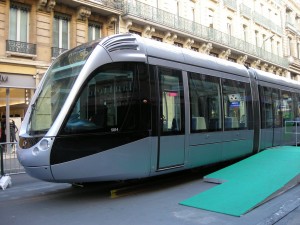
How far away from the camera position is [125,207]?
578 cm

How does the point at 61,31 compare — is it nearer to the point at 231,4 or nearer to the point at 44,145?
the point at 44,145

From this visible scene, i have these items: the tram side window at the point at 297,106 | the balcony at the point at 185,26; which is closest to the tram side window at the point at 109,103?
the tram side window at the point at 297,106

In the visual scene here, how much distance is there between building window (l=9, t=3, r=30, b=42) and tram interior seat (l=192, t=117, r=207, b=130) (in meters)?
11.4

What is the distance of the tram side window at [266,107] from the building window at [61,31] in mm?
10801

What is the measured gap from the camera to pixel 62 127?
220 inches

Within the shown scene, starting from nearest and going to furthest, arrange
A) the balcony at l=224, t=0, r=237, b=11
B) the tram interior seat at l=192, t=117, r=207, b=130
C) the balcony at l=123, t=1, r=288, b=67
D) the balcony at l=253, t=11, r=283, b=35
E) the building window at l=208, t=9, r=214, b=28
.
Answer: the tram interior seat at l=192, t=117, r=207, b=130
the balcony at l=123, t=1, r=288, b=67
the building window at l=208, t=9, r=214, b=28
the balcony at l=224, t=0, r=237, b=11
the balcony at l=253, t=11, r=283, b=35

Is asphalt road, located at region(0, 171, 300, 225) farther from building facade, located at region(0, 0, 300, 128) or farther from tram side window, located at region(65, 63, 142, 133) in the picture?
building facade, located at region(0, 0, 300, 128)

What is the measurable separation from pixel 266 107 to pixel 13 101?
10993 millimetres

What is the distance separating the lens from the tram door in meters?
6.80

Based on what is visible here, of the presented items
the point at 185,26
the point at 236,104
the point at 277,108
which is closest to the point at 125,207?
the point at 236,104

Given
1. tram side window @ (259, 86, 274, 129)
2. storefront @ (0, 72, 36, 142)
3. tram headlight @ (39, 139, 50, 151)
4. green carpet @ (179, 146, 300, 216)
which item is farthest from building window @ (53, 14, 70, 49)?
tram headlight @ (39, 139, 50, 151)

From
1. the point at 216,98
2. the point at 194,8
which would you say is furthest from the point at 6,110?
the point at 194,8

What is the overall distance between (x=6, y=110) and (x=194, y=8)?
1609 cm

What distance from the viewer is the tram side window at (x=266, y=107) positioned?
10789mm
